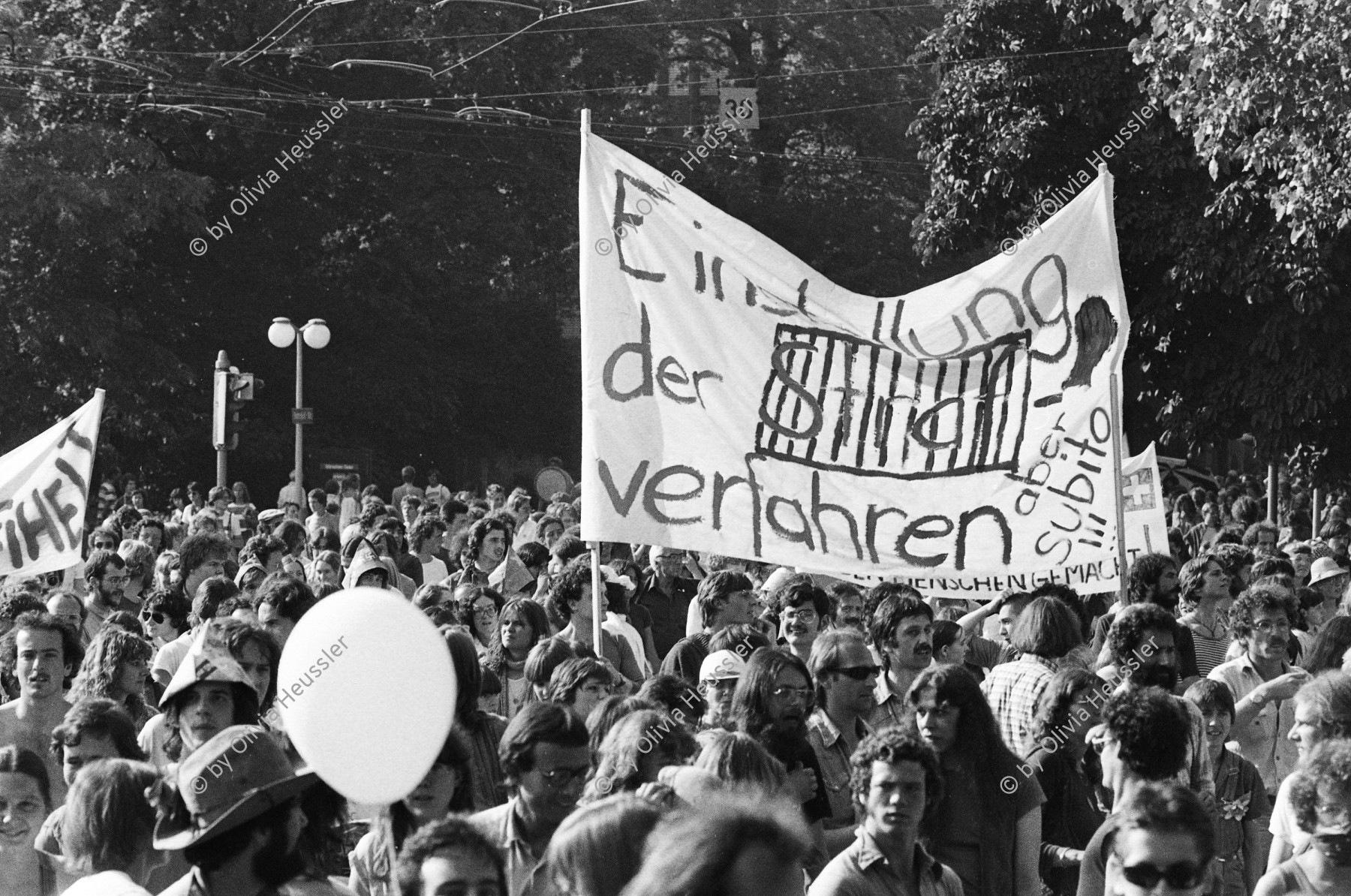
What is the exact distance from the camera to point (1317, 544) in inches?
535

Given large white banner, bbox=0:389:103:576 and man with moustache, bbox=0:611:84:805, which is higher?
large white banner, bbox=0:389:103:576

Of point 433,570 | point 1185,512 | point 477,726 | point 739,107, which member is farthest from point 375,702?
point 739,107

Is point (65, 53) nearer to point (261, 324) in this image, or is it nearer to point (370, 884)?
point (261, 324)

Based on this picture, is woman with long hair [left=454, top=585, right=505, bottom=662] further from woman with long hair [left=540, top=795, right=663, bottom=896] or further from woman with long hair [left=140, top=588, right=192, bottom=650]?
woman with long hair [left=540, top=795, right=663, bottom=896]

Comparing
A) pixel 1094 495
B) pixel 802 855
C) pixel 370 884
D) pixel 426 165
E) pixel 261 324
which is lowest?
pixel 370 884

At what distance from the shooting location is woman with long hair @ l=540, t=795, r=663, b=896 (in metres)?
3.09

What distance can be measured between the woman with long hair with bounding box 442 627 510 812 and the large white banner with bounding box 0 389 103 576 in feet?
17.1

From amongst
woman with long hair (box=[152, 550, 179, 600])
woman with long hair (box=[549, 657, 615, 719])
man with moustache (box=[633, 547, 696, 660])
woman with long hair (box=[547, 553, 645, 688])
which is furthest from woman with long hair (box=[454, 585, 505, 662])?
woman with long hair (box=[549, 657, 615, 719])

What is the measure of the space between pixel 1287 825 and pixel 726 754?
164 centimetres

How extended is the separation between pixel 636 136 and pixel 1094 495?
3204cm

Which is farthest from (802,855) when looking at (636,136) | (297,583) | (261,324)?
(636,136)

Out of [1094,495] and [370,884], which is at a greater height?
[1094,495]

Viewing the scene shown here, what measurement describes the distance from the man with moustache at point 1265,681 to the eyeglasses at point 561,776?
3158mm

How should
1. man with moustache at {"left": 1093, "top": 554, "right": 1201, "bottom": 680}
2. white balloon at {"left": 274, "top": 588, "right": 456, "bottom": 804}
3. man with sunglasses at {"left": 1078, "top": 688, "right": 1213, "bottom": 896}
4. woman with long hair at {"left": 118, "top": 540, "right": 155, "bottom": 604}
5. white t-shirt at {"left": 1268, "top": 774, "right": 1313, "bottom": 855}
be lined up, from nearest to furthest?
white balloon at {"left": 274, "top": 588, "right": 456, "bottom": 804} → white t-shirt at {"left": 1268, "top": 774, "right": 1313, "bottom": 855} → man with sunglasses at {"left": 1078, "top": 688, "right": 1213, "bottom": 896} → man with moustache at {"left": 1093, "top": 554, "right": 1201, "bottom": 680} → woman with long hair at {"left": 118, "top": 540, "right": 155, "bottom": 604}
